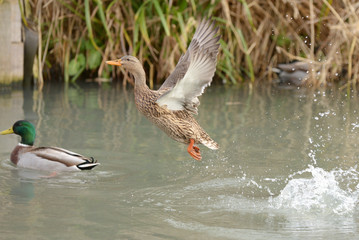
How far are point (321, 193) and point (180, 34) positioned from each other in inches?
200

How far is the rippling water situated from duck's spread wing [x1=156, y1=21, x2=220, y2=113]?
0.67m

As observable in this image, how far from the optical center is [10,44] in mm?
9008

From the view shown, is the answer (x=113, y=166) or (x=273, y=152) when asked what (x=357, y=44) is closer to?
(x=273, y=152)

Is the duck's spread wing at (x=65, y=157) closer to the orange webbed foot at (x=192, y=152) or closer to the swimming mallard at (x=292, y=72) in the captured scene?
the orange webbed foot at (x=192, y=152)

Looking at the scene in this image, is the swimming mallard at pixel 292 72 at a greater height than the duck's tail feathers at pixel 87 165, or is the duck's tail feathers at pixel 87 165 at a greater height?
the swimming mallard at pixel 292 72

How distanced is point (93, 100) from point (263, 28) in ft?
9.25

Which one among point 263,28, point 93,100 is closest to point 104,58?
point 93,100

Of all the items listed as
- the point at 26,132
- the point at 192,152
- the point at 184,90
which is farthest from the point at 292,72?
the point at 184,90

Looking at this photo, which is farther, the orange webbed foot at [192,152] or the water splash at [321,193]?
the orange webbed foot at [192,152]

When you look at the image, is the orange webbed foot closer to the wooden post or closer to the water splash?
the water splash

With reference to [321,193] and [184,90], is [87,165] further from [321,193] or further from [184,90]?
[321,193]

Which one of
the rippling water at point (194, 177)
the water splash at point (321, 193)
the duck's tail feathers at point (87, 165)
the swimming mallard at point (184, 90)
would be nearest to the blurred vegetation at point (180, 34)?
the rippling water at point (194, 177)

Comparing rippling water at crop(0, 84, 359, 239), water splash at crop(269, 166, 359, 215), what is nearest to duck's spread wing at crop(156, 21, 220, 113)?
rippling water at crop(0, 84, 359, 239)

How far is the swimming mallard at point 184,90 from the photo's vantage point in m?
4.32
